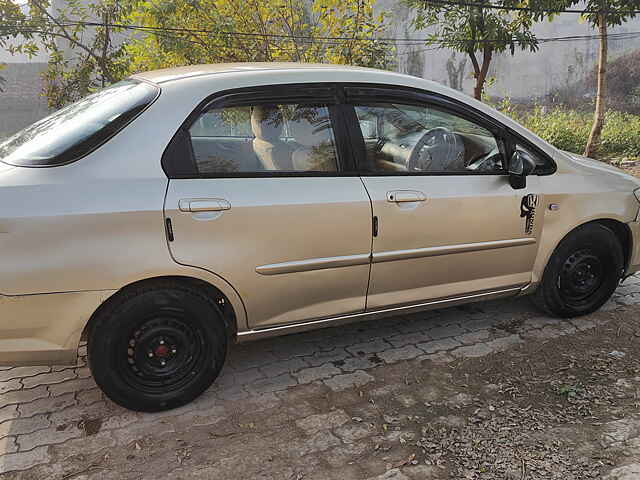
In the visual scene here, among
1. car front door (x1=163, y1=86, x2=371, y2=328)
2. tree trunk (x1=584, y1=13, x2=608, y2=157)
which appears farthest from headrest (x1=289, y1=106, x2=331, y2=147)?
tree trunk (x1=584, y1=13, x2=608, y2=157)

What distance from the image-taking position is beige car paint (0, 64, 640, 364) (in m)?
2.42

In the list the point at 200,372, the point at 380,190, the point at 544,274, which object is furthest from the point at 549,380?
the point at 200,372

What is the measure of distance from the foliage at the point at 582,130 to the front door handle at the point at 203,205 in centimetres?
920

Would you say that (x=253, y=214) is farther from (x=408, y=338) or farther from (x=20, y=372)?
(x=20, y=372)

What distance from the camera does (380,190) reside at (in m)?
3.03

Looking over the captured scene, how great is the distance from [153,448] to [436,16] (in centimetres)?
788

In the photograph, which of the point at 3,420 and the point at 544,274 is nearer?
the point at 3,420

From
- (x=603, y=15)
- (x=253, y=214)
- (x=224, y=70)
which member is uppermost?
(x=603, y=15)

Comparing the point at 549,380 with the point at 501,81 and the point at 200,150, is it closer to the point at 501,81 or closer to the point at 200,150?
the point at 200,150

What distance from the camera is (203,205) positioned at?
2627 mm

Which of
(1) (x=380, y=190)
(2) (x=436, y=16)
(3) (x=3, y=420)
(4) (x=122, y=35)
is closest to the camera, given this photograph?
(3) (x=3, y=420)

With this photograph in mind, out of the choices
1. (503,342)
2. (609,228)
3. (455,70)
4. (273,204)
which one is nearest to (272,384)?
(273,204)

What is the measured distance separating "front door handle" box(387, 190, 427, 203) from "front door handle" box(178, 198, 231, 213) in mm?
910

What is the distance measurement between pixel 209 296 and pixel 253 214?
475 millimetres
